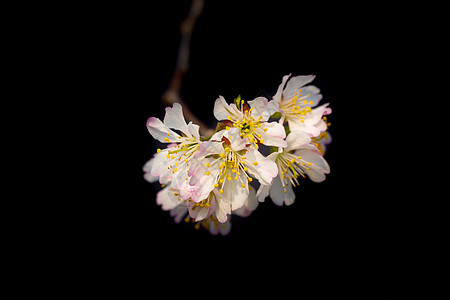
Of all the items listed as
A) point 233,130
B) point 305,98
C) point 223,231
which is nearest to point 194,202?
point 233,130

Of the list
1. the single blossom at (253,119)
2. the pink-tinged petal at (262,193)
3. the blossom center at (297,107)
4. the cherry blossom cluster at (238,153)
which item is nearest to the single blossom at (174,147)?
the cherry blossom cluster at (238,153)

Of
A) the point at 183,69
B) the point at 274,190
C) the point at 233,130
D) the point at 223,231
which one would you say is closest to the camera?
the point at 233,130

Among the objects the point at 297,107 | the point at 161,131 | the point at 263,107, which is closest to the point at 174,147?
the point at 161,131

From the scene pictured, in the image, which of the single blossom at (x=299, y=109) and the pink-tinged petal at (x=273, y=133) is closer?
the pink-tinged petal at (x=273, y=133)

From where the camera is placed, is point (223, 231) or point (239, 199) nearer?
point (239, 199)

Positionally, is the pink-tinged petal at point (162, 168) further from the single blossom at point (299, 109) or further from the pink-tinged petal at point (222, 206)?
the single blossom at point (299, 109)

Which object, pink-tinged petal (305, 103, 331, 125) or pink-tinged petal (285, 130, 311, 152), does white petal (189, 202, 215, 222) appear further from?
pink-tinged petal (305, 103, 331, 125)

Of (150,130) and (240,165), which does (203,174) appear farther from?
(150,130)
